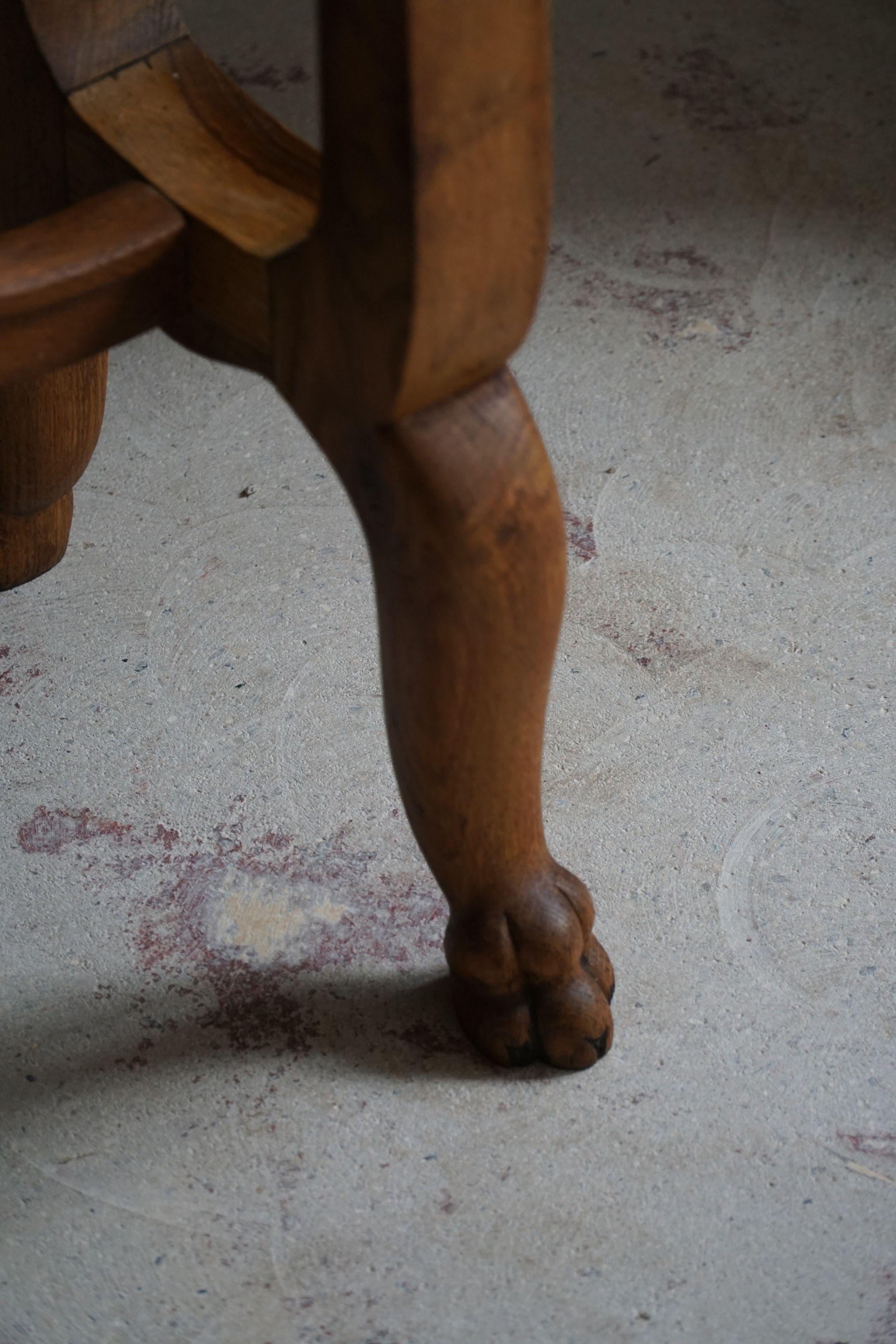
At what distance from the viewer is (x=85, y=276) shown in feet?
1.69

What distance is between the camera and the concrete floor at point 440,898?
63 cm

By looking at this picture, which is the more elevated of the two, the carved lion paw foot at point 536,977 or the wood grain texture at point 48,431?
→ the wood grain texture at point 48,431

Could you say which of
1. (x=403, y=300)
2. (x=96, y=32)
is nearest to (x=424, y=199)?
(x=403, y=300)

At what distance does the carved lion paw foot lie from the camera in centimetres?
65

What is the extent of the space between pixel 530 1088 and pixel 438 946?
0.33ft

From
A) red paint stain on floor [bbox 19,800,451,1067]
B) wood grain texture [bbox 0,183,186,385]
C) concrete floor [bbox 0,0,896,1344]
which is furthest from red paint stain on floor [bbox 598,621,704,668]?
wood grain texture [bbox 0,183,186,385]

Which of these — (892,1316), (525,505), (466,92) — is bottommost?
(892,1316)

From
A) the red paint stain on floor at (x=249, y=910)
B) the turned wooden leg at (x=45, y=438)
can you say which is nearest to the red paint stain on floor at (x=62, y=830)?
the red paint stain on floor at (x=249, y=910)

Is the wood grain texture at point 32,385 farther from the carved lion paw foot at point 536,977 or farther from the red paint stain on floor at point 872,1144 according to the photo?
the red paint stain on floor at point 872,1144

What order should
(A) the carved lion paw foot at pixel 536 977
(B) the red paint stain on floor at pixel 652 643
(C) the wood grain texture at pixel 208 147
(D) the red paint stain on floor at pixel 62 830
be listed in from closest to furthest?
(C) the wood grain texture at pixel 208 147
(A) the carved lion paw foot at pixel 536 977
(D) the red paint stain on floor at pixel 62 830
(B) the red paint stain on floor at pixel 652 643

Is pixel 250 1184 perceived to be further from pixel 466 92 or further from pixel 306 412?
pixel 466 92

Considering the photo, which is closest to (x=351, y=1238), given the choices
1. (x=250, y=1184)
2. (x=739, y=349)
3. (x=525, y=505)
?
(x=250, y=1184)

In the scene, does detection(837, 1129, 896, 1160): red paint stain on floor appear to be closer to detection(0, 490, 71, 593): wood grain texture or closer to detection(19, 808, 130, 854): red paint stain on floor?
detection(19, 808, 130, 854): red paint stain on floor

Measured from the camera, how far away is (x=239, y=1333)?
60 cm
